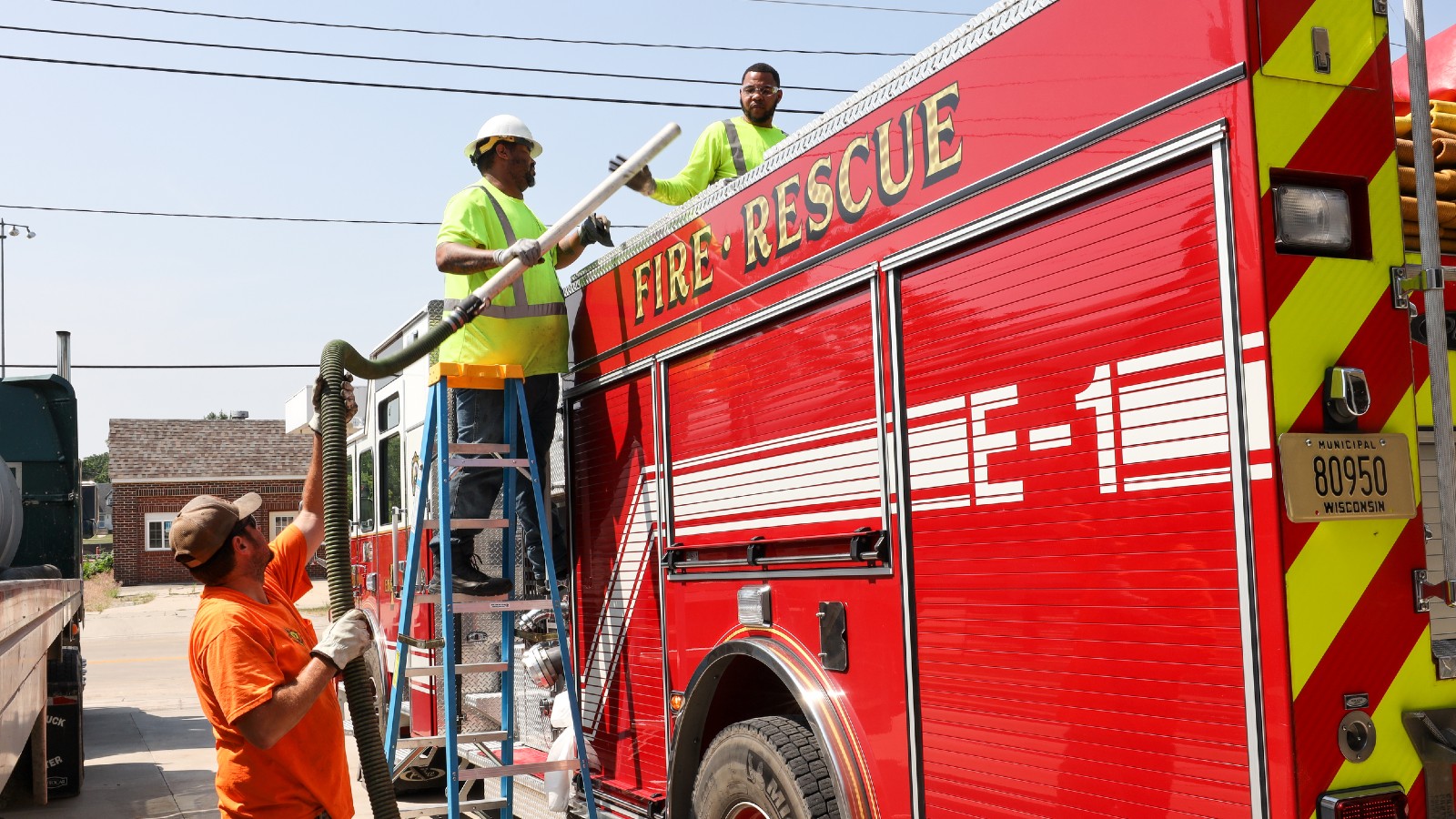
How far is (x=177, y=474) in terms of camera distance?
51.9 m

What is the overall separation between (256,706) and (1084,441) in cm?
213

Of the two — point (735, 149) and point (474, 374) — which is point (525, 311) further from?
point (735, 149)

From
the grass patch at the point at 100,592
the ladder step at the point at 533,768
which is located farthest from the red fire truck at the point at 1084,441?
the grass patch at the point at 100,592

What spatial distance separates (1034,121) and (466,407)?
10.7 ft

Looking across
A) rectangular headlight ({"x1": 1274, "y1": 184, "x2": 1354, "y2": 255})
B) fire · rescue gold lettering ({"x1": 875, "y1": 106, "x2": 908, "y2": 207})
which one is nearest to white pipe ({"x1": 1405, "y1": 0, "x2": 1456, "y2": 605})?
rectangular headlight ({"x1": 1274, "y1": 184, "x2": 1354, "y2": 255})

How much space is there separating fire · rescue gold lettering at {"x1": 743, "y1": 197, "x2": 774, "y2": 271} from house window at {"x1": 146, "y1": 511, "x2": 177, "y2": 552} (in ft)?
161

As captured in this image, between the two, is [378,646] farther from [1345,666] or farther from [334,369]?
[1345,666]

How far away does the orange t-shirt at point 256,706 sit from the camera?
3254 mm

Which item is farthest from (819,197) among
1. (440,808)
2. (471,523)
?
(440,808)

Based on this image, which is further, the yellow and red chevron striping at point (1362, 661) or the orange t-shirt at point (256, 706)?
the orange t-shirt at point (256, 706)

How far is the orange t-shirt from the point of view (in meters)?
3.25

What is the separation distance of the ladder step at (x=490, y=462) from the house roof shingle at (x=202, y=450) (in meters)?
50.1

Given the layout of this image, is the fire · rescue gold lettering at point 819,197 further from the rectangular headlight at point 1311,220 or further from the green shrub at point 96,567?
the green shrub at point 96,567

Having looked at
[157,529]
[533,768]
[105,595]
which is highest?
[157,529]
